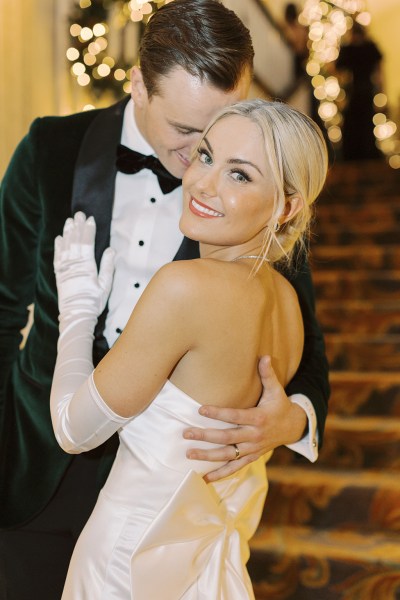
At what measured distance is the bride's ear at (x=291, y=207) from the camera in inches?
62.6

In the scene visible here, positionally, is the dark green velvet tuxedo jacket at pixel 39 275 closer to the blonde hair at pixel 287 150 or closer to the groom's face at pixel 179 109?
the groom's face at pixel 179 109

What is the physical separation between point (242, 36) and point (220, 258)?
1.86 feet

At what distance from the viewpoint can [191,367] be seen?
4.75 ft

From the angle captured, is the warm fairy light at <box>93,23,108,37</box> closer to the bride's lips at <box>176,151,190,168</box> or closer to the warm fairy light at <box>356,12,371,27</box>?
the bride's lips at <box>176,151,190,168</box>

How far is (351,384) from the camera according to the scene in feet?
12.1

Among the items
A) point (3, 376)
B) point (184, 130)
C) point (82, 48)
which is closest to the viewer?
point (184, 130)

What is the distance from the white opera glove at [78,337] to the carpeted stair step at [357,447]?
72.7 inches

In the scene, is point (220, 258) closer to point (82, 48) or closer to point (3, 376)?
point (3, 376)

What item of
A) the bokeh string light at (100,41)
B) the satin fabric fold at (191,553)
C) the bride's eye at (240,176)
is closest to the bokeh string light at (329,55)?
the bokeh string light at (100,41)

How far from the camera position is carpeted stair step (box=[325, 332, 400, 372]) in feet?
12.8

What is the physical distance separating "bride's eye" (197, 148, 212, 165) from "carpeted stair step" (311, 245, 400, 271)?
3.50 m

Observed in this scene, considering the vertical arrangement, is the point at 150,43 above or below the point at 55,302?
above

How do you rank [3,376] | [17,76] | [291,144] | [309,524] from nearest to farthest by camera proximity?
1. [291,144]
2. [3,376]
3. [309,524]
4. [17,76]

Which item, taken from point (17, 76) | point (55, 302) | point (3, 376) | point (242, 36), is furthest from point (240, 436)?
point (17, 76)
